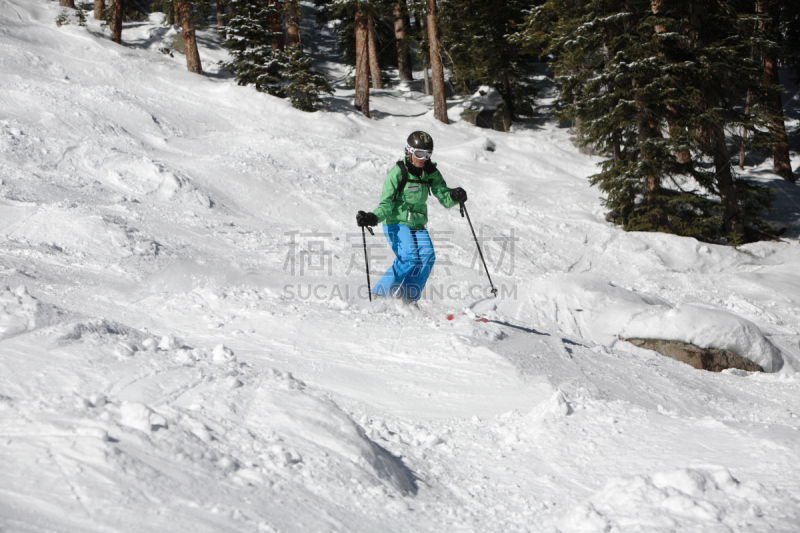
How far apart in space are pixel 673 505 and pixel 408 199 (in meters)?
5.06

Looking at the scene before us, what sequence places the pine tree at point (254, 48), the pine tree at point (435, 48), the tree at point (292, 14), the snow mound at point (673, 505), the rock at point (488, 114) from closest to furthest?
the snow mound at point (673, 505) → the pine tree at point (254, 48) → the tree at point (292, 14) → the pine tree at point (435, 48) → the rock at point (488, 114)

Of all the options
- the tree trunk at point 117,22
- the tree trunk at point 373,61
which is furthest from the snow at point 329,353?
the tree trunk at point 373,61

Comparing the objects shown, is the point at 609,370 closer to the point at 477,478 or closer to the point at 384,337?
the point at 384,337

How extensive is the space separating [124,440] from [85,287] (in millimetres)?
4098

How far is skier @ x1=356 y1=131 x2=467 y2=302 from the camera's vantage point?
270 inches

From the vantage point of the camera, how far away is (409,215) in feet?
23.3

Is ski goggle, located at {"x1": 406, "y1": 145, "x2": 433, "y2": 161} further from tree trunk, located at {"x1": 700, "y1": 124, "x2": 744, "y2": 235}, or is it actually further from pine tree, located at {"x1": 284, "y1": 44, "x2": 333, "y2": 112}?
pine tree, located at {"x1": 284, "y1": 44, "x2": 333, "y2": 112}

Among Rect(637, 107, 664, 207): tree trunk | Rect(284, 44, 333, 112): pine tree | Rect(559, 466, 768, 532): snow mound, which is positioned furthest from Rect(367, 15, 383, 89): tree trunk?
Rect(559, 466, 768, 532): snow mound

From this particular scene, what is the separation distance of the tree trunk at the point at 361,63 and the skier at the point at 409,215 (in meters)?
12.9

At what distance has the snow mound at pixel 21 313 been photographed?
373 cm

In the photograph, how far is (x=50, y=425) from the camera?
2.38m

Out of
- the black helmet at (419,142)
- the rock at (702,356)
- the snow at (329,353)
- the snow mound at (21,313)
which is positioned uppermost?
the black helmet at (419,142)

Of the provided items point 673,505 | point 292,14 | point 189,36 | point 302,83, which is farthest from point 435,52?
point 673,505

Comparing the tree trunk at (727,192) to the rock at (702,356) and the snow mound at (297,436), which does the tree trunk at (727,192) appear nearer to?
the rock at (702,356)
